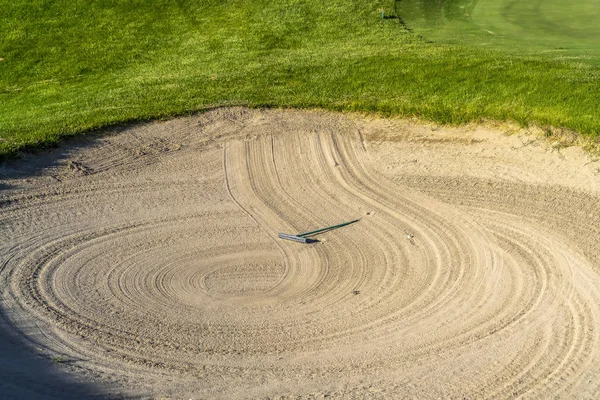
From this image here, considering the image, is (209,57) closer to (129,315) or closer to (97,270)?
(97,270)

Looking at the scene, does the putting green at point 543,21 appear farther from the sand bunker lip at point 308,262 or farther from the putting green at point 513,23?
the sand bunker lip at point 308,262

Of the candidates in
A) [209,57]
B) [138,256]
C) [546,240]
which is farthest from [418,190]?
[209,57]

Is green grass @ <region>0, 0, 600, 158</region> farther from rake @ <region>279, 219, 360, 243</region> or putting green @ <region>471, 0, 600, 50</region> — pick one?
rake @ <region>279, 219, 360, 243</region>

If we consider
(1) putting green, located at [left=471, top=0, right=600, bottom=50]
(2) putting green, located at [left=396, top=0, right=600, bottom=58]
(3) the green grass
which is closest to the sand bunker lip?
(3) the green grass

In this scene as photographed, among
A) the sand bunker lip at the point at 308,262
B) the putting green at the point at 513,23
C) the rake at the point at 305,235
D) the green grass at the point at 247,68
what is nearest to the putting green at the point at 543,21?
the putting green at the point at 513,23

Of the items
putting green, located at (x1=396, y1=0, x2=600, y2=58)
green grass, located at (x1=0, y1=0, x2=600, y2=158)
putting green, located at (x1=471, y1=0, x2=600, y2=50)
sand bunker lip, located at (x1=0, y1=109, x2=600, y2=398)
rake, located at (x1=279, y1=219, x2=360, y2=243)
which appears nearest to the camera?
sand bunker lip, located at (x1=0, y1=109, x2=600, y2=398)

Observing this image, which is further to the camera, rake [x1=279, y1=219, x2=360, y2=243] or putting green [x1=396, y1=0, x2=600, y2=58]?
putting green [x1=396, y1=0, x2=600, y2=58]

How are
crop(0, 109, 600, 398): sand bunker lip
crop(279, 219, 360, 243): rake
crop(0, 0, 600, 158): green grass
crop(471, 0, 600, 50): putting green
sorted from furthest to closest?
crop(471, 0, 600, 50): putting green < crop(0, 0, 600, 158): green grass < crop(279, 219, 360, 243): rake < crop(0, 109, 600, 398): sand bunker lip
